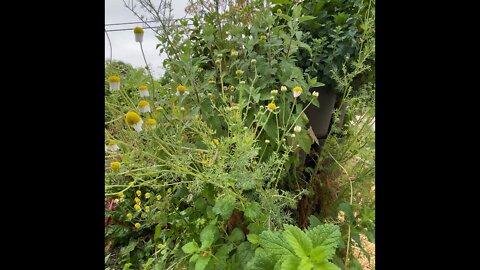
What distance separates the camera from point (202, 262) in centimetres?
71

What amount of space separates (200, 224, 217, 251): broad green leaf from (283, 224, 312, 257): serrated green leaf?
0.24 metres

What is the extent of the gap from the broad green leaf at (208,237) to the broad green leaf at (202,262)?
17 mm

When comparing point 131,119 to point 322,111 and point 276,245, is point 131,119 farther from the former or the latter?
point 322,111

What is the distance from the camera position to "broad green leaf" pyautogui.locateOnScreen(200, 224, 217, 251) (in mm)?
723

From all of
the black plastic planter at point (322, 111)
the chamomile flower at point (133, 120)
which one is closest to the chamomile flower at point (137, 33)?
the chamomile flower at point (133, 120)

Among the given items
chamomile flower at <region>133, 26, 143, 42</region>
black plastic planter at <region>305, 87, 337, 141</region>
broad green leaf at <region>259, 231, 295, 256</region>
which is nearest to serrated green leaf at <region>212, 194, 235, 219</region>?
broad green leaf at <region>259, 231, 295, 256</region>

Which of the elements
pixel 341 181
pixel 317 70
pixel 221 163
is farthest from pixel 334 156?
pixel 221 163

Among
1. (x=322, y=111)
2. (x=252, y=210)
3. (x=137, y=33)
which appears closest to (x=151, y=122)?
(x=137, y=33)

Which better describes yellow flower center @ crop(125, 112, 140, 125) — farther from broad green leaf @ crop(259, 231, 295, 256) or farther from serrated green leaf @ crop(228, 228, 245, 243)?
serrated green leaf @ crop(228, 228, 245, 243)
